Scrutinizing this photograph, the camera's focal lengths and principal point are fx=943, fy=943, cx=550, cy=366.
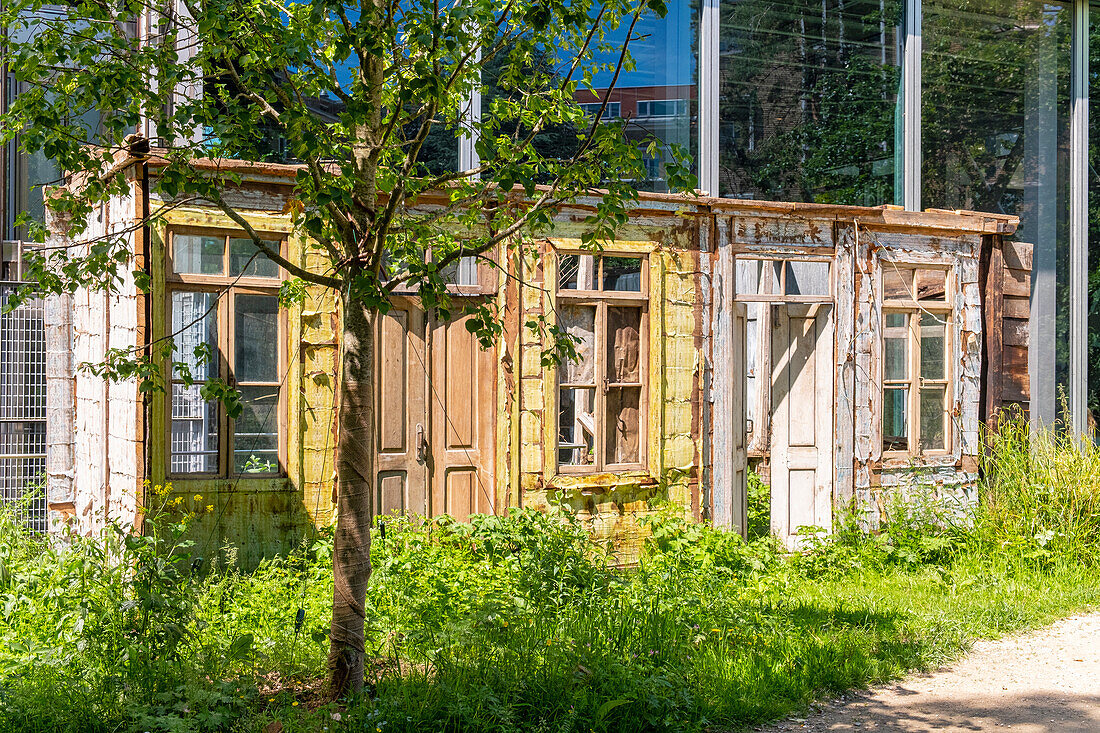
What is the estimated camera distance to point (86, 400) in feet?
23.0

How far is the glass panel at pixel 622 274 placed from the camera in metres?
7.91

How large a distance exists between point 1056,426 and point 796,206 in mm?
4140

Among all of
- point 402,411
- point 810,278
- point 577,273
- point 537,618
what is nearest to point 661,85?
point 577,273

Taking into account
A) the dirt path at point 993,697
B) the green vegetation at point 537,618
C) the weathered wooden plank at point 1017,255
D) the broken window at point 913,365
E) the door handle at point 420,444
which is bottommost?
the dirt path at point 993,697

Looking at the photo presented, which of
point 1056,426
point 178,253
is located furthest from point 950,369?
point 178,253

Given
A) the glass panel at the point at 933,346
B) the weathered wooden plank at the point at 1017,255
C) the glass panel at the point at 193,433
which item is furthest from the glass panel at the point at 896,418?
the glass panel at the point at 193,433

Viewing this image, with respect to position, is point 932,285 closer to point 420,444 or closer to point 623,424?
point 623,424

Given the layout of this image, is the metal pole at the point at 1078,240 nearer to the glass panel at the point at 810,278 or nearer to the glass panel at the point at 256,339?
the glass panel at the point at 810,278

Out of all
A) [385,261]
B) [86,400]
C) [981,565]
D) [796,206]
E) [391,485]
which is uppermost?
[796,206]

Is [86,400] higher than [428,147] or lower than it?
lower

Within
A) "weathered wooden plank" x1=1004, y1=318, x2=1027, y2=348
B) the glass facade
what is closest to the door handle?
the glass facade

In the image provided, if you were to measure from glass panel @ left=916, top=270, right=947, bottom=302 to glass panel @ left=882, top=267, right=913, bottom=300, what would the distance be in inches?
11.1

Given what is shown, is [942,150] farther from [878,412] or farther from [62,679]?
[62,679]

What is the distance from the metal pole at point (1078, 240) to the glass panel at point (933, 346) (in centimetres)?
201
